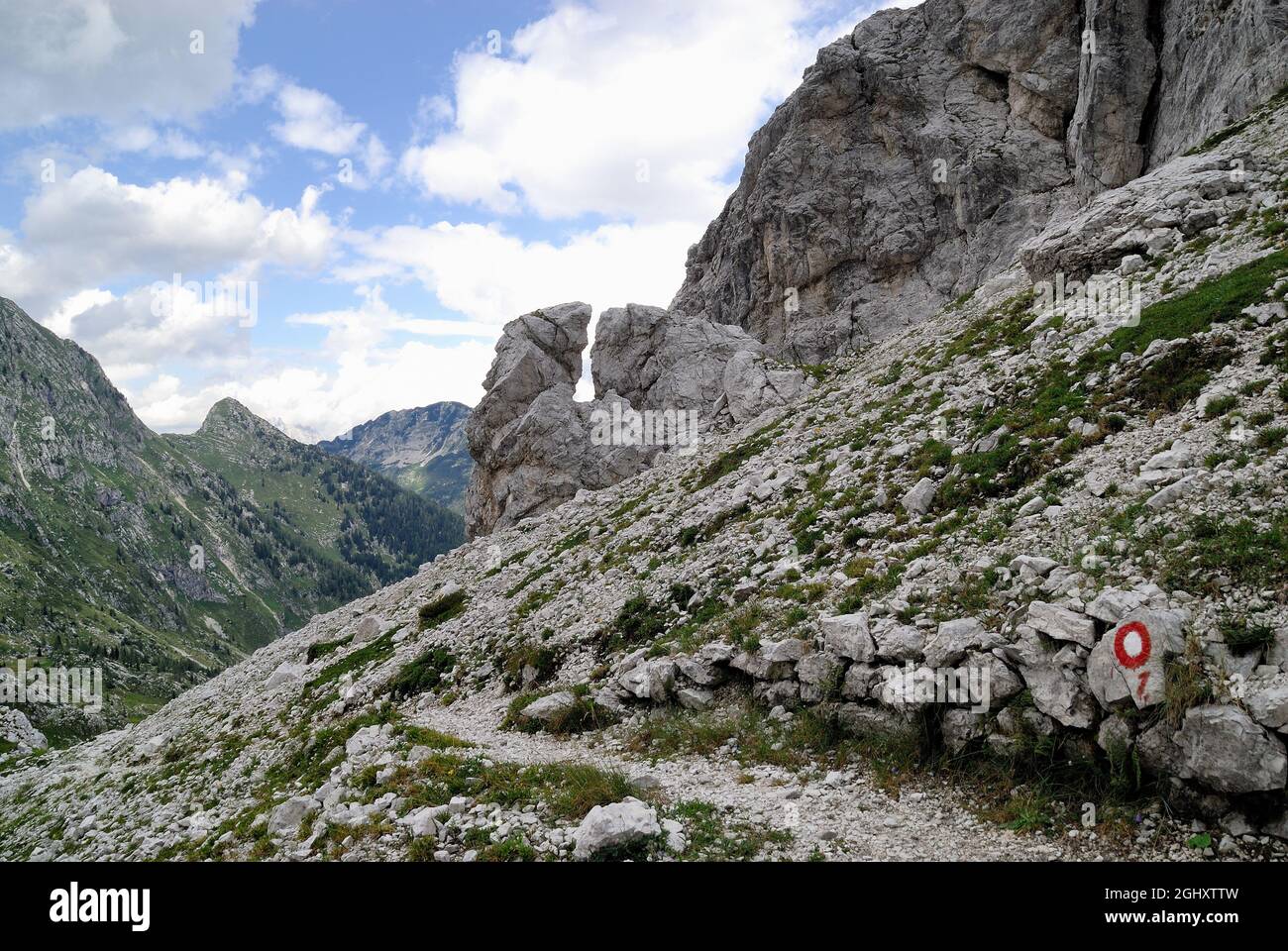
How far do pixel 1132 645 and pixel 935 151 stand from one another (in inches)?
3480

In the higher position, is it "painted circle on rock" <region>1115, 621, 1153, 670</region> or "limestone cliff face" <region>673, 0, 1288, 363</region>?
"limestone cliff face" <region>673, 0, 1288, 363</region>

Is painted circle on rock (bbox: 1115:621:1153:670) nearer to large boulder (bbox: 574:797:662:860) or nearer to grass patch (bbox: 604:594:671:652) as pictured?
large boulder (bbox: 574:797:662:860)

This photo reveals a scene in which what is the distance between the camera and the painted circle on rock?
10.9 meters

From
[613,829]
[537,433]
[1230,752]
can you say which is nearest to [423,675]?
[613,829]

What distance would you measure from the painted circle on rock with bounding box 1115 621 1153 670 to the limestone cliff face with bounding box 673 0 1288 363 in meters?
56.9

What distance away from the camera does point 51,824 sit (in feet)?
93.4

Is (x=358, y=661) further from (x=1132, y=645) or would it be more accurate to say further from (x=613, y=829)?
(x=1132, y=645)

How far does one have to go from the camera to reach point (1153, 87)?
56.4 metres

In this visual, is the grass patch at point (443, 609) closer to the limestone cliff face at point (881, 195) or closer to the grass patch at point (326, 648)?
the grass patch at point (326, 648)

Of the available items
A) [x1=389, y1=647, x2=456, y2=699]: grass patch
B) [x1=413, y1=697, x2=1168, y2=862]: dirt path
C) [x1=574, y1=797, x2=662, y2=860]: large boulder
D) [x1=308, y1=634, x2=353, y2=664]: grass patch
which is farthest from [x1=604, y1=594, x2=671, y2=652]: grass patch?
[x1=308, y1=634, x2=353, y2=664]: grass patch

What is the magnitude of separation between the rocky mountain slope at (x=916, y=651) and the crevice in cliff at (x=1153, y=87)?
24.4 m

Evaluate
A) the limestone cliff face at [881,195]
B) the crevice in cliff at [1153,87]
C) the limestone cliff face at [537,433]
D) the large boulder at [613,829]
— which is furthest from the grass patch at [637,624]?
the crevice in cliff at [1153,87]
